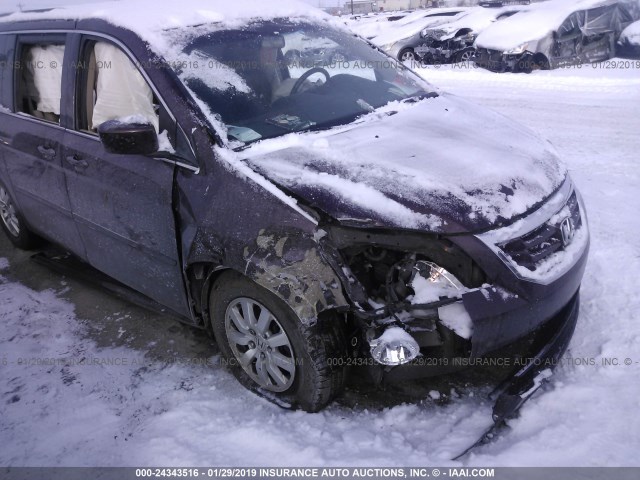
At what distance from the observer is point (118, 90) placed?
2879mm

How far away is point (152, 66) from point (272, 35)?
84 centimetres

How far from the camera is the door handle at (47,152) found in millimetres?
3248

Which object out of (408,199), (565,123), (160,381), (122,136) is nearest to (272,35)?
(122,136)

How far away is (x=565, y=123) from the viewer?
22.8 ft

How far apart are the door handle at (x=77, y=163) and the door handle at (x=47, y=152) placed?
209 millimetres

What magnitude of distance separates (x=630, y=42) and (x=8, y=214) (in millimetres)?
11842

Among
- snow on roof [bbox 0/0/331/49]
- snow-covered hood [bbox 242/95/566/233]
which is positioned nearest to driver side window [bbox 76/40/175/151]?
snow on roof [bbox 0/0/331/49]

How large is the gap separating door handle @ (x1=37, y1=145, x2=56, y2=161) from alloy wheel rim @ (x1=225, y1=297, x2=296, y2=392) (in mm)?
1644

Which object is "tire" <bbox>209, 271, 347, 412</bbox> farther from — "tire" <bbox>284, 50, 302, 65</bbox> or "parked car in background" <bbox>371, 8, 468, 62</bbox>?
"parked car in background" <bbox>371, 8, 468, 62</bbox>

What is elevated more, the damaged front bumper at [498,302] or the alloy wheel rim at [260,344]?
the damaged front bumper at [498,302]

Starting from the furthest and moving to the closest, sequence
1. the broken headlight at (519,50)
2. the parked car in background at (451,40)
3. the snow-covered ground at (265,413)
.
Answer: the parked car in background at (451,40), the broken headlight at (519,50), the snow-covered ground at (265,413)

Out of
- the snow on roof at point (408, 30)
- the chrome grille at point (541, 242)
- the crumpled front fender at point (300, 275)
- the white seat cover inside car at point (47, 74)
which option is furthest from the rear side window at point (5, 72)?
the snow on roof at point (408, 30)

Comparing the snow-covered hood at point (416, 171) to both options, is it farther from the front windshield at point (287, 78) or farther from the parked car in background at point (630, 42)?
the parked car in background at point (630, 42)

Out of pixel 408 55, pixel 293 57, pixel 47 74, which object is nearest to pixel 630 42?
pixel 408 55
